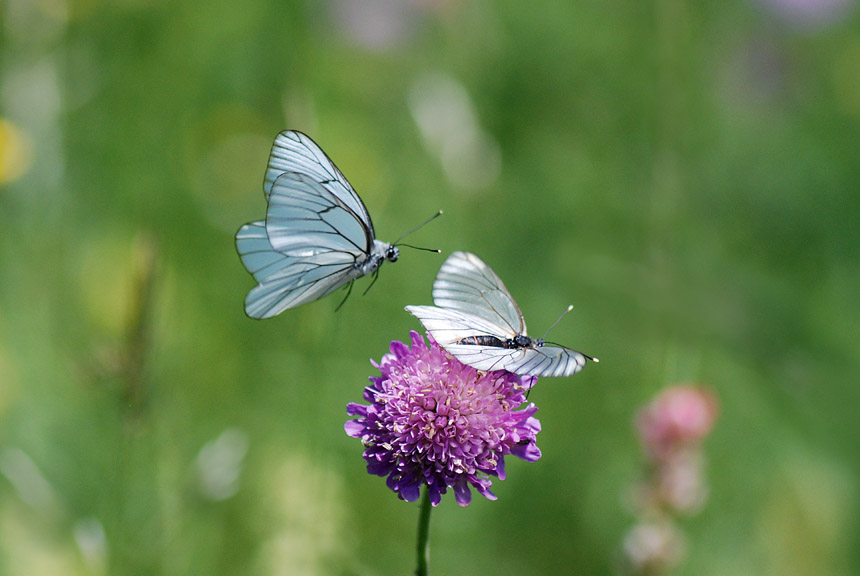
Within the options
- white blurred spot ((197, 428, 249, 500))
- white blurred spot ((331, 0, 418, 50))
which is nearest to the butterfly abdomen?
white blurred spot ((197, 428, 249, 500))

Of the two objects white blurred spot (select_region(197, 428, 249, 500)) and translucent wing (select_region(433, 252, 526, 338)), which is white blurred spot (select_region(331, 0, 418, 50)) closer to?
Result: white blurred spot (select_region(197, 428, 249, 500))

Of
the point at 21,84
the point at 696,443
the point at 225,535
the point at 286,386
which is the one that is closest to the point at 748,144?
the point at 696,443

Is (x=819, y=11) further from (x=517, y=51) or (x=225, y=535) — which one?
(x=225, y=535)

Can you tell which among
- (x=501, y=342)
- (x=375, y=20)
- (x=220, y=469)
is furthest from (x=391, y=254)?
(x=375, y=20)

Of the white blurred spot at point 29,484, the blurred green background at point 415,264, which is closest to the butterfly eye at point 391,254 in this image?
the blurred green background at point 415,264

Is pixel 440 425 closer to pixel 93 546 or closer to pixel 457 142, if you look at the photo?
pixel 93 546

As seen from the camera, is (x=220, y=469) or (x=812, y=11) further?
(x=812, y=11)
